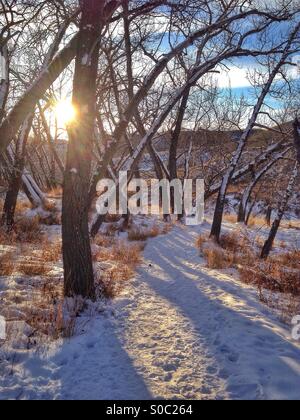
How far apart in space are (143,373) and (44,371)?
93cm

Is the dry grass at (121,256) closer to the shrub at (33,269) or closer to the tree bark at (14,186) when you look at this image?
the shrub at (33,269)

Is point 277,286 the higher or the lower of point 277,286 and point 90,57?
the lower

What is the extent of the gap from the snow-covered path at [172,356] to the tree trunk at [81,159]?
2.47ft

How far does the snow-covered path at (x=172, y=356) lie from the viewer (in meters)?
3.27

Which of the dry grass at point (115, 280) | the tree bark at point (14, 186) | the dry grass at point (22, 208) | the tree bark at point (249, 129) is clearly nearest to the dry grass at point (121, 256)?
the dry grass at point (115, 280)

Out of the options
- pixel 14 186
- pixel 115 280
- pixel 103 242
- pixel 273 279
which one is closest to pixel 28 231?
pixel 14 186

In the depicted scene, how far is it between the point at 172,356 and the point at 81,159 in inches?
107

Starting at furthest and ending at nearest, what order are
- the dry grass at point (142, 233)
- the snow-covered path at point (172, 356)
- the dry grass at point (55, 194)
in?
the dry grass at point (55, 194), the dry grass at point (142, 233), the snow-covered path at point (172, 356)

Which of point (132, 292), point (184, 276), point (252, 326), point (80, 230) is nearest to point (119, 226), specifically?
point (184, 276)

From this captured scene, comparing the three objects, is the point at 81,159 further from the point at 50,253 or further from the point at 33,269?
the point at 50,253

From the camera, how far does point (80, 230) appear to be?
16.8 feet

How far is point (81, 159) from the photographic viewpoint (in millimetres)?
4961

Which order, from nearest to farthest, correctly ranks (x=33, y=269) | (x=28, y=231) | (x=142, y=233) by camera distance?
(x=33, y=269) < (x=28, y=231) < (x=142, y=233)
